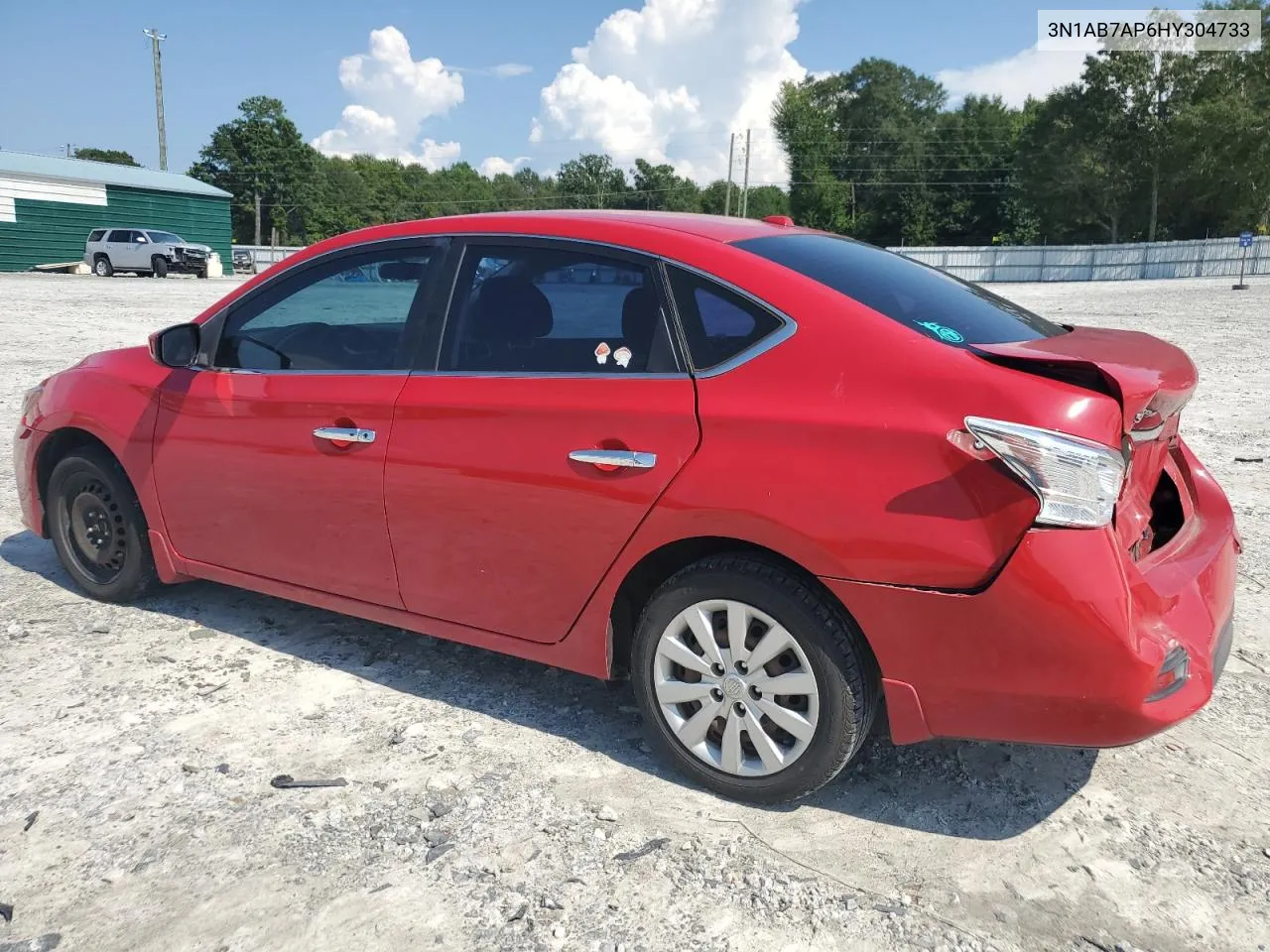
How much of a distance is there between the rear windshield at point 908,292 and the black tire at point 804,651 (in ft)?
2.63

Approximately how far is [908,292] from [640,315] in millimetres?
834

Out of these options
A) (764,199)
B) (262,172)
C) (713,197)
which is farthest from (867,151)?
(262,172)

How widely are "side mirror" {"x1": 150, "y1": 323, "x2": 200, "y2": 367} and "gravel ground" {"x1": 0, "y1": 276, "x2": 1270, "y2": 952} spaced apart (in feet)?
3.86

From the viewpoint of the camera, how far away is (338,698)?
3611 mm

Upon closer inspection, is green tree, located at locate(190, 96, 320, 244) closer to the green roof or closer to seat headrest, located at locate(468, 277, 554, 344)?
the green roof

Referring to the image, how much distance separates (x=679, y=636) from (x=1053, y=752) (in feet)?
4.47

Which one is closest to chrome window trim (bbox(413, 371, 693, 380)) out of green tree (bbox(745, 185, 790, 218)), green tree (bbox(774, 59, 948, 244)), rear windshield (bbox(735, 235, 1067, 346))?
rear windshield (bbox(735, 235, 1067, 346))

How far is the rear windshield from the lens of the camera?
2.79 metres

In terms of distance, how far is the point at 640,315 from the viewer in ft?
9.82

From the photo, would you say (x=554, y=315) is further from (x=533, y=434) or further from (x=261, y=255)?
(x=261, y=255)

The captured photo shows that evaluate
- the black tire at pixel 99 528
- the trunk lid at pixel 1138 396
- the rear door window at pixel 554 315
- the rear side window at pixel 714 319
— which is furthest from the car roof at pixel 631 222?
the black tire at pixel 99 528

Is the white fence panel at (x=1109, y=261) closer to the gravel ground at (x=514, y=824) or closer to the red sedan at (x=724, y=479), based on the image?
the red sedan at (x=724, y=479)

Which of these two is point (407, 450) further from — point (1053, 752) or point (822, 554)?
point (1053, 752)

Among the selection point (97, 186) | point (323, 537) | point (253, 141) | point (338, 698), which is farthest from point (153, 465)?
point (253, 141)
